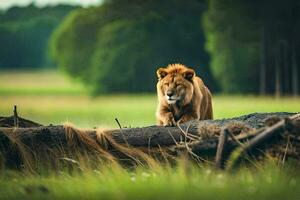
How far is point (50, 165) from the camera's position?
32.2ft

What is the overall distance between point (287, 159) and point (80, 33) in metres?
54.8

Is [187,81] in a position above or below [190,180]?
above

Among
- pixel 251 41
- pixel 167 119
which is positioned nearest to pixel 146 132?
pixel 167 119

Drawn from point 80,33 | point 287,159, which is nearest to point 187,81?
point 287,159

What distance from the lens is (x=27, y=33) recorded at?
244 feet

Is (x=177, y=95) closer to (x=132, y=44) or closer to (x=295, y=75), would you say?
(x=295, y=75)

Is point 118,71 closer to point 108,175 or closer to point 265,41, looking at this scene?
point 265,41

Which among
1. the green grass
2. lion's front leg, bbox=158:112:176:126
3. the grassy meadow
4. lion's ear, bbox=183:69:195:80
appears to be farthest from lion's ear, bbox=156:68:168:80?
the green grass

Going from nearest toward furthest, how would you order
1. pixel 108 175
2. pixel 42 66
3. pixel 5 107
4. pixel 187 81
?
pixel 108 175
pixel 187 81
pixel 5 107
pixel 42 66

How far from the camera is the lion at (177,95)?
10.8 metres

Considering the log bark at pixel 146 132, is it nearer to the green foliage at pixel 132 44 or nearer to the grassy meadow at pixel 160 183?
the grassy meadow at pixel 160 183

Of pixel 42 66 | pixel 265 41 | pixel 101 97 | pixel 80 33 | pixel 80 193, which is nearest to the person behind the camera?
pixel 80 193

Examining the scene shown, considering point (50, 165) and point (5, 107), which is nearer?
point (50, 165)

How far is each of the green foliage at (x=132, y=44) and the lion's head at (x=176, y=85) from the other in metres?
43.7
